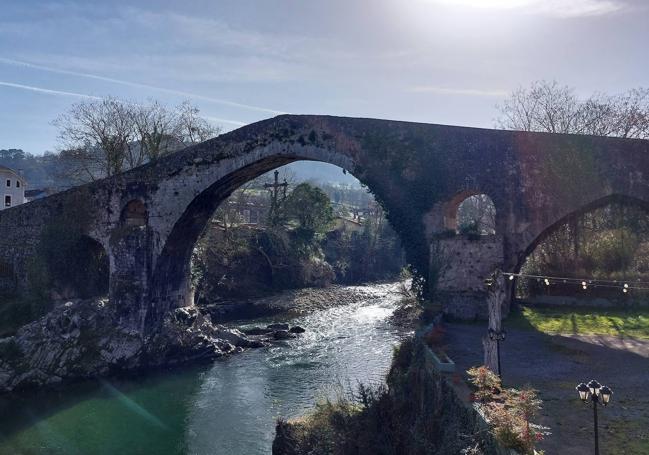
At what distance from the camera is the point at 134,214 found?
894 inches

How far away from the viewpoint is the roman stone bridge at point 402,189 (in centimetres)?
1759

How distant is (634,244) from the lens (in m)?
24.1

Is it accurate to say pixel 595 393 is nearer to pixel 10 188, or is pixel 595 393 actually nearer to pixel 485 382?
pixel 485 382

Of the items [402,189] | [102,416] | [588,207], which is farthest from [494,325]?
[102,416]

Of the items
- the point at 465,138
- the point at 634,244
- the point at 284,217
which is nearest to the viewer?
the point at 465,138

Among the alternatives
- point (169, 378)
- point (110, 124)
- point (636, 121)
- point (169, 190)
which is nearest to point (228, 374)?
point (169, 378)

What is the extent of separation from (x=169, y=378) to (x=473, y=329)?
11282 mm

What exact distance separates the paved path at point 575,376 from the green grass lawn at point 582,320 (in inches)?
37.0

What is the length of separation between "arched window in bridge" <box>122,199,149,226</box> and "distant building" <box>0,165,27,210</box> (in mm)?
34352

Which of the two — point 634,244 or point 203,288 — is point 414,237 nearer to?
point 634,244

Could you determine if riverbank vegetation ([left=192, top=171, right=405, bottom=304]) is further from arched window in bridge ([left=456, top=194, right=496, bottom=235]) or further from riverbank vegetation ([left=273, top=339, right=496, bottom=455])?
riverbank vegetation ([left=273, top=339, right=496, bottom=455])

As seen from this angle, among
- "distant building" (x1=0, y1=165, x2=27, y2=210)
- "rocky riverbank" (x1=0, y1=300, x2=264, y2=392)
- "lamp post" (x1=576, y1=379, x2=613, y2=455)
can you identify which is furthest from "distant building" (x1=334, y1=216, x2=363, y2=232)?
"lamp post" (x1=576, y1=379, x2=613, y2=455)

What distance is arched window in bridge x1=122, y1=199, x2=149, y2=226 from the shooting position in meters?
22.4

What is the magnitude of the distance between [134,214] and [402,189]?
39.3 ft
